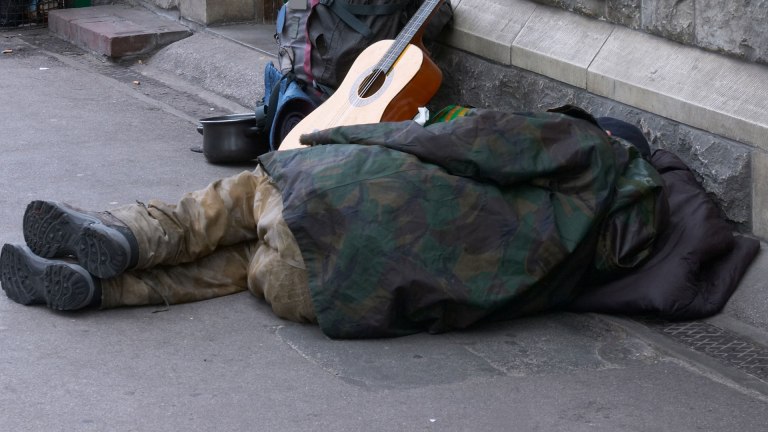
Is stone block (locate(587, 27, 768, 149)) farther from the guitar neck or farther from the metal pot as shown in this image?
the metal pot

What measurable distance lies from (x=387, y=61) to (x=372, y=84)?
13cm

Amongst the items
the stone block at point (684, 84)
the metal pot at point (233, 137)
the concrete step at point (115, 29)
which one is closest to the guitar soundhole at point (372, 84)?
the metal pot at point (233, 137)

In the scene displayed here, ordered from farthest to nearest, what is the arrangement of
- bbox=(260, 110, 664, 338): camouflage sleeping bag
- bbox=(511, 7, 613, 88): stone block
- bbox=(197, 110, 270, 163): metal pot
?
bbox=(197, 110, 270, 163): metal pot → bbox=(511, 7, 613, 88): stone block → bbox=(260, 110, 664, 338): camouflage sleeping bag

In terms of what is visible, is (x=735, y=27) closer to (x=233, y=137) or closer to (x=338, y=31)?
(x=338, y=31)

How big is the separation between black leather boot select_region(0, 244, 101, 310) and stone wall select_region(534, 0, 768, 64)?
238 cm

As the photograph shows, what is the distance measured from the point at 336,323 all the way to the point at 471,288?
442 mm

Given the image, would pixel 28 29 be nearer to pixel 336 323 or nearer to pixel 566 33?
pixel 566 33

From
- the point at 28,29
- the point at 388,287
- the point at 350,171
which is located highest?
the point at 350,171

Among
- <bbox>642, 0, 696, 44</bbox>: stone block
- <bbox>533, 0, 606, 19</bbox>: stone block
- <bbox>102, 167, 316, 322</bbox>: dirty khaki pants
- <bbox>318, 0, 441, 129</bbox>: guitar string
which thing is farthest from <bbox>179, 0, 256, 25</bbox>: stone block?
<bbox>102, 167, 316, 322</bbox>: dirty khaki pants

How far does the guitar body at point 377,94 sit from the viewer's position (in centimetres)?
511

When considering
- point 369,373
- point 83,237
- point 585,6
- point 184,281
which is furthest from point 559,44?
point 83,237

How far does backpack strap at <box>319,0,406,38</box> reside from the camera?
5.52 m

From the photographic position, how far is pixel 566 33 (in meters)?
5.18

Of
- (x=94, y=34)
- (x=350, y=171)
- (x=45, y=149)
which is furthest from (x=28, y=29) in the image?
(x=350, y=171)
